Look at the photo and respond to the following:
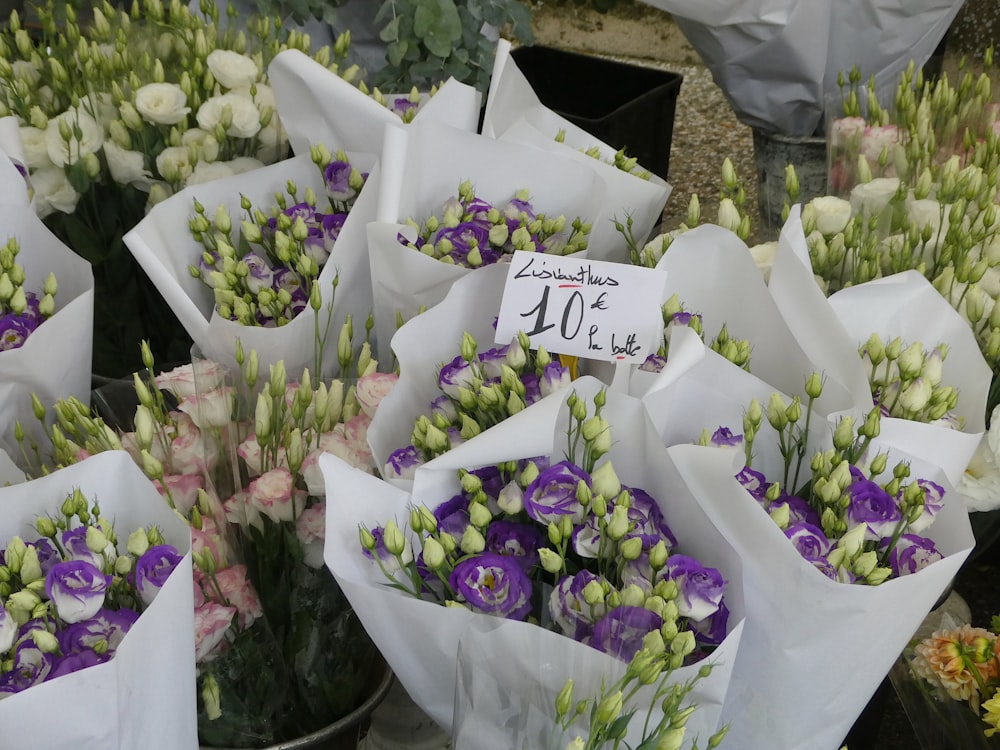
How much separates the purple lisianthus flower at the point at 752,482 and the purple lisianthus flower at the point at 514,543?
5.8 inches

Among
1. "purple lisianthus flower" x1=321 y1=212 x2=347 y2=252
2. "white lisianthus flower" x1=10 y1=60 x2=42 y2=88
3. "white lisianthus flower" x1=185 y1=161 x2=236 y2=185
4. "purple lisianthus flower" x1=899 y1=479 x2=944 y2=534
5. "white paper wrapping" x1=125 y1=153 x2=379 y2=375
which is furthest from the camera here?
"white lisianthus flower" x1=10 y1=60 x2=42 y2=88

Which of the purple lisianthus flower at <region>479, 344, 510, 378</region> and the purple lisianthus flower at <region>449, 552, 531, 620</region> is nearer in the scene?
the purple lisianthus flower at <region>449, 552, 531, 620</region>

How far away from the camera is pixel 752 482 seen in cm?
69

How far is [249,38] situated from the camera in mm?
1340

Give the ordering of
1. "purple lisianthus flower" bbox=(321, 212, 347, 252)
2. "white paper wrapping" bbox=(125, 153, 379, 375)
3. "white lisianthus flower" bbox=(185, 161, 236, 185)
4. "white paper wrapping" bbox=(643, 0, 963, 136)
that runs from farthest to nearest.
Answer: "white paper wrapping" bbox=(643, 0, 963, 136), "white lisianthus flower" bbox=(185, 161, 236, 185), "purple lisianthus flower" bbox=(321, 212, 347, 252), "white paper wrapping" bbox=(125, 153, 379, 375)

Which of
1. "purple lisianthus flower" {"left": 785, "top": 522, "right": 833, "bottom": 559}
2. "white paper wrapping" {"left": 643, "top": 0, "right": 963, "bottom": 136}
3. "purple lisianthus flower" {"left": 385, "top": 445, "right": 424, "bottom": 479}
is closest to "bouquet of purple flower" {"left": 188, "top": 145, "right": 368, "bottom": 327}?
"purple lisianthus flower" {"left": 385, "top": 445, "right": 424, "bottom": 479}

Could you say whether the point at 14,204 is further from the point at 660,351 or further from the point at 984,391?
the point at 984,391

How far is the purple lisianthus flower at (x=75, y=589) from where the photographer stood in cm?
60

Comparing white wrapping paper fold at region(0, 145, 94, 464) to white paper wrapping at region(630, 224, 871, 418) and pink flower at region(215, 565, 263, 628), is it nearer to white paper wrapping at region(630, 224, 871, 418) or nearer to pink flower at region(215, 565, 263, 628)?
pink flower at region(215, 565, 263, 628)

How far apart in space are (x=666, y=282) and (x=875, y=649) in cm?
36

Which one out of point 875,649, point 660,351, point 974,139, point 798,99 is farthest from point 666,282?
point 798,99

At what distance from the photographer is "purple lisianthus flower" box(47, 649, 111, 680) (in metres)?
0.59

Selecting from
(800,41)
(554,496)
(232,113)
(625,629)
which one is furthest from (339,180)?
(800,41)

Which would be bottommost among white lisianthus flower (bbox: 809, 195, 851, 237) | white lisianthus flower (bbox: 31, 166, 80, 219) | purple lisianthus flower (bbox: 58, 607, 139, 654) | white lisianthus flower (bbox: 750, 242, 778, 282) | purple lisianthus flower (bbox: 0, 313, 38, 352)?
white lisianthus flower (bbox: 31, 166, 80, 219)
